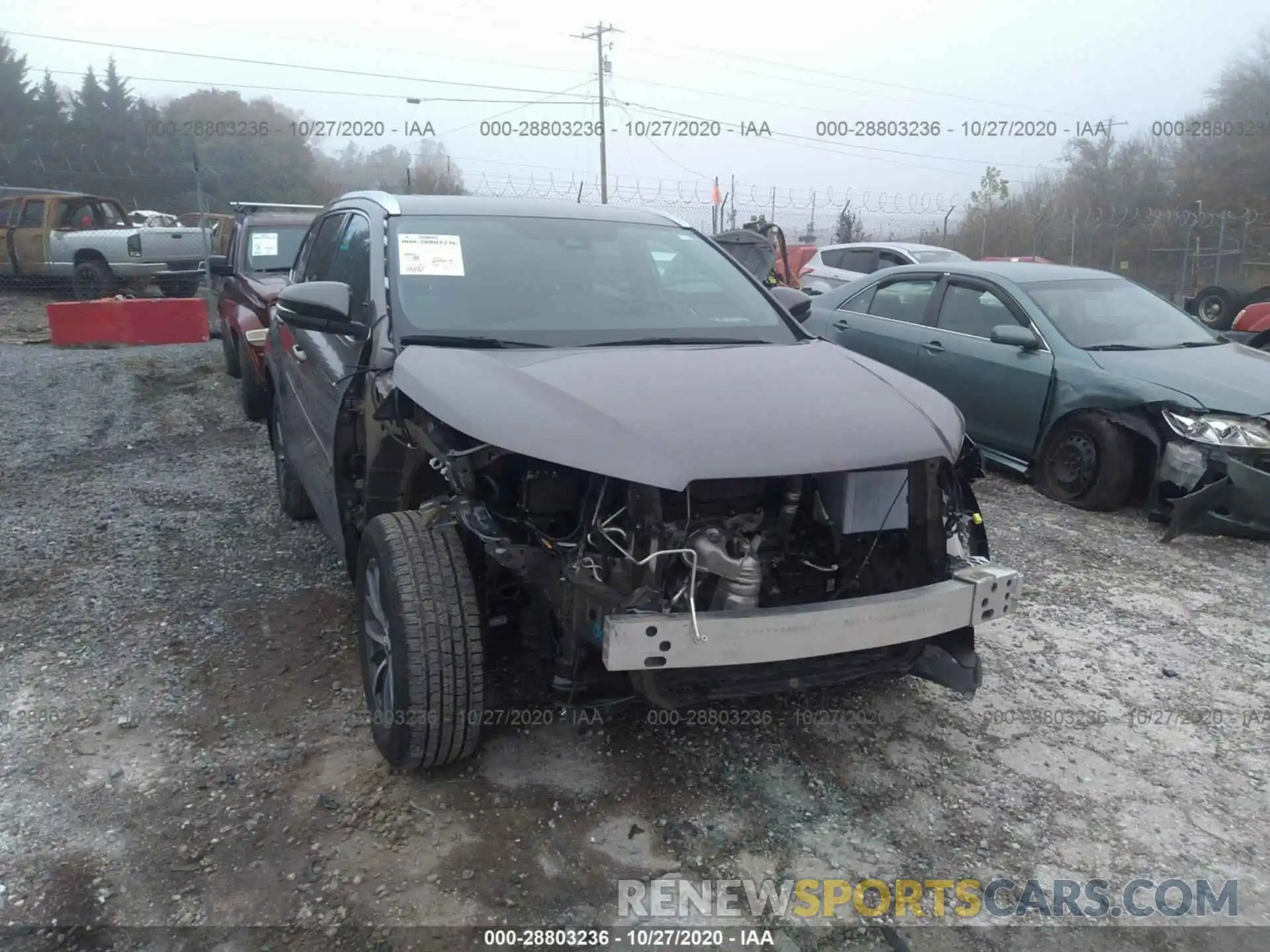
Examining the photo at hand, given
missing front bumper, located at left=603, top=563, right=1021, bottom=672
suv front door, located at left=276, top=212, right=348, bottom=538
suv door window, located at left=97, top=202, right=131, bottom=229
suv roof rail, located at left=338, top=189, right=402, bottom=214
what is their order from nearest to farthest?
missing front bumper, located at left=603, top=563, right=1021, bottom=672
suv roof rail, located at left=338, top=189, right=402, bottom=214
suv front door, located at left=276, top=212, right=348, bottom=538
suv door window, located at left=97, top=202, right=131, bottom=229

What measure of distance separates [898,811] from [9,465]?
6242mm

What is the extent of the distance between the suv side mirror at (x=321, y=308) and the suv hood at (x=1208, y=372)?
14.9 ft

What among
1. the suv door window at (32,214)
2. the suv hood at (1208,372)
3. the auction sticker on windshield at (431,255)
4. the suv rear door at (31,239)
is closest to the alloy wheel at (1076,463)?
the suv hood at (1208,372)

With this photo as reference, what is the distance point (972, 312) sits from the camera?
670cm

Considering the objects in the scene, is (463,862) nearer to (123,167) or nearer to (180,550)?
(180,550)

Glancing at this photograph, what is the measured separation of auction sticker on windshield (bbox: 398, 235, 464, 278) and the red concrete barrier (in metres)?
9.91

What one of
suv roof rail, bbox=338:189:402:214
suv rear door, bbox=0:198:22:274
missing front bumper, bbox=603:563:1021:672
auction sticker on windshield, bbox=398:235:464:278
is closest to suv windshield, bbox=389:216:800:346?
auction sticker on windshield, bbox=398:235:464:278

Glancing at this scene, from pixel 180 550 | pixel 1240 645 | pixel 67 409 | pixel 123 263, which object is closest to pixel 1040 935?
pixel 1240 645

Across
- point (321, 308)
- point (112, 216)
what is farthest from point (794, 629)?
point (112, 216)

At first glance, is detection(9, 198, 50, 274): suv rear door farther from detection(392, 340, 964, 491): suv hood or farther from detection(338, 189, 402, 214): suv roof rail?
detection(392, 340, 964, 491): suv hood

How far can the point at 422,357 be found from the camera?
2994 millimetres

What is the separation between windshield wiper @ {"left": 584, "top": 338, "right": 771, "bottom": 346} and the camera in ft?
Result: 10.8

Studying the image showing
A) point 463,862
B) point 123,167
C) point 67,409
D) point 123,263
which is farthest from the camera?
point 123,167

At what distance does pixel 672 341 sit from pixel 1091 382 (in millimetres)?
3537
